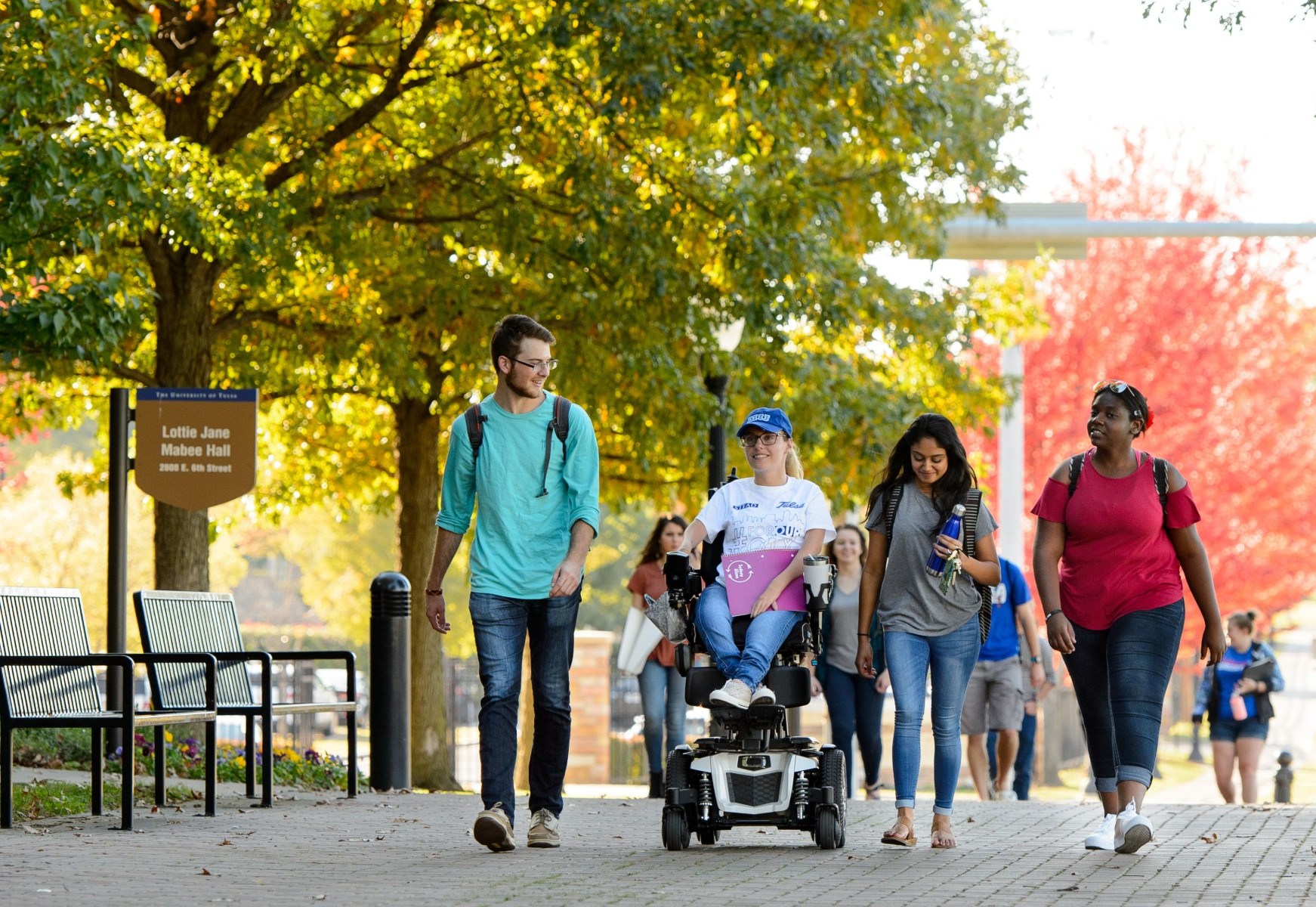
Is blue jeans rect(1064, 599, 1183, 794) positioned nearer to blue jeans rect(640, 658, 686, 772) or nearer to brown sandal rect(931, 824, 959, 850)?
brown sandal rect(931, 824, 959, 850)

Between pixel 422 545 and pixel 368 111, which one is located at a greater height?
pixel 368 111

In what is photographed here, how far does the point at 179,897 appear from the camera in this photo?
20.4 ft

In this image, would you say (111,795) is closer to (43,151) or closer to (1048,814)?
(43,151)

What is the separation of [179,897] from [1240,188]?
27.0m

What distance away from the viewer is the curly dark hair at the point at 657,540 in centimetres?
1343

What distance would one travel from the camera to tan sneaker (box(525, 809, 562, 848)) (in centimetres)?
790

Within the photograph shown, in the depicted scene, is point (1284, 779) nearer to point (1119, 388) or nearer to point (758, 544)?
point (1119, 388)

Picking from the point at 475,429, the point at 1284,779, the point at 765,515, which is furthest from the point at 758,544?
the point at 1284,779

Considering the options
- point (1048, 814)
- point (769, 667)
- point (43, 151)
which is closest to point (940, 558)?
point (769, 667)

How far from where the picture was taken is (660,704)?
1334 cm

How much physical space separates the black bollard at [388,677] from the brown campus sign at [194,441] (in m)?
1.27

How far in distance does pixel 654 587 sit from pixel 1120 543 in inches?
240

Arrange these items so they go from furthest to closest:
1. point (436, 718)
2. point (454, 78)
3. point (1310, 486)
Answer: point (1310, 486)
point (436, 718)
point (454, 78)

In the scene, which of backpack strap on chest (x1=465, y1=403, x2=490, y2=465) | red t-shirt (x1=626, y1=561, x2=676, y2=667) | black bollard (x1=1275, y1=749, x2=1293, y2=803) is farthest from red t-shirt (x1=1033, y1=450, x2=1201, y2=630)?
black bollard (x1=1275, y1=749, x2=1293, y2=803)
